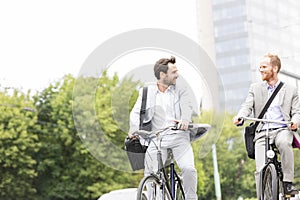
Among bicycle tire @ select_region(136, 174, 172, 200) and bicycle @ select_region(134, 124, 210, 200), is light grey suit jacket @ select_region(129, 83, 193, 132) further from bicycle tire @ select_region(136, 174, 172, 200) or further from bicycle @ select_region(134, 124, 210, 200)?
bicycle tire @ select_region(136, 174, 172, 200)

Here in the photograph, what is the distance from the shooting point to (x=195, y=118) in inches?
208

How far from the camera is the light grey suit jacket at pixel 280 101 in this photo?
17.1ft

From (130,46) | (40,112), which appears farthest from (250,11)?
(130,46)

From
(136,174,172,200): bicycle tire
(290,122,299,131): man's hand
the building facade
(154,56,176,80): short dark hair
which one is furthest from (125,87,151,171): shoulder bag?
the building facade

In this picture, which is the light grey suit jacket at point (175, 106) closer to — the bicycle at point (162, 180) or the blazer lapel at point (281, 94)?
the bicycle at point (162, 180)

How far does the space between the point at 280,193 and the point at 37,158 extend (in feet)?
67.2

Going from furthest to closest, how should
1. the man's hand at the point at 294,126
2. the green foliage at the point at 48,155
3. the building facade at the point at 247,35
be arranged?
the building facade at the point at 247,35
the green foliage at the point at 48,155
the man's hand at the point at 294,126

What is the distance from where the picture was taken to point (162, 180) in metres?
4.98

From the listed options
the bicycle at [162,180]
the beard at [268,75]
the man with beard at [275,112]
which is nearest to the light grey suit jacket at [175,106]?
the bicycle at [162,180]

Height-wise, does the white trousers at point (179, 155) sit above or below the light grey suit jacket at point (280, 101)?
below

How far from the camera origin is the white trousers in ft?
16.7

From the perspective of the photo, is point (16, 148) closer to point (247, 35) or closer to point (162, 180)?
point (247, 35)

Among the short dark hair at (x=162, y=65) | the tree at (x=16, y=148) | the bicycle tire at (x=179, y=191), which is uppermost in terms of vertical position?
the tree at (x=16, y=148)

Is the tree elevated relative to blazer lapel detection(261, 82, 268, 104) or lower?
elevated
